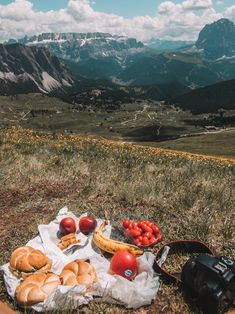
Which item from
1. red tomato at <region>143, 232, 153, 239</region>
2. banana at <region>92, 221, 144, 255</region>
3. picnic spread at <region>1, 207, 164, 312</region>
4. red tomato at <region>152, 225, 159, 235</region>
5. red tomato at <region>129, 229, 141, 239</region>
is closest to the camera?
picnic spread at <region>1, 207, 164, 312</region>

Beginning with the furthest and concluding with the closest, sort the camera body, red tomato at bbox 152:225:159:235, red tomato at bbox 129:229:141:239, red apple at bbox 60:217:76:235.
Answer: red apple at bbox 60:217:76:235
red tomato at bbox 152:225:159:235
red tomato at bbox 129:229:141:239
the camera body

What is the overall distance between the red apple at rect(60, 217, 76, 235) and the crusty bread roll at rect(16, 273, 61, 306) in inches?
79.0

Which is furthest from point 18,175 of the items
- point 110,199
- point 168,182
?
point 168,182

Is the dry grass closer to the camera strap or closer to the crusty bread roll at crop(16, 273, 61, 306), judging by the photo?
the camera strap

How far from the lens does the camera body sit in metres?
5.80

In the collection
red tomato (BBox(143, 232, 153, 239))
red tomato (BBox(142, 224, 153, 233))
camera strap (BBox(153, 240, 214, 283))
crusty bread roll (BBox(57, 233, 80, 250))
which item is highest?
red tomato (BBox(142, 224, 153, 233))

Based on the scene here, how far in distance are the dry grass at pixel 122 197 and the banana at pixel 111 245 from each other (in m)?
1.09

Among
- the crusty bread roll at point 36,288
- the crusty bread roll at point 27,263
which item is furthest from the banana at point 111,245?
the crusty bread roll at point 36,288

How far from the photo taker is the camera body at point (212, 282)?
19.0 feet

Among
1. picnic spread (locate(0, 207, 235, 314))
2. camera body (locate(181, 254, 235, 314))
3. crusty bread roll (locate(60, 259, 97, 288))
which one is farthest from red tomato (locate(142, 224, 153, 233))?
camera body (locate(181, 254, 235, 314))

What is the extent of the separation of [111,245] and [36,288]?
2.02 meters

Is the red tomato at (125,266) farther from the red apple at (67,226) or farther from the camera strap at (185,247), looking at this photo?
the red apple at (67,226)

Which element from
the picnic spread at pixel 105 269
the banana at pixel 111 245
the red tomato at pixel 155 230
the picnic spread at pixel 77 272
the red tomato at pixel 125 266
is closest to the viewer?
the picnic spread at pixel 105 269

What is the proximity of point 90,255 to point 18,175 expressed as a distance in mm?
5913
